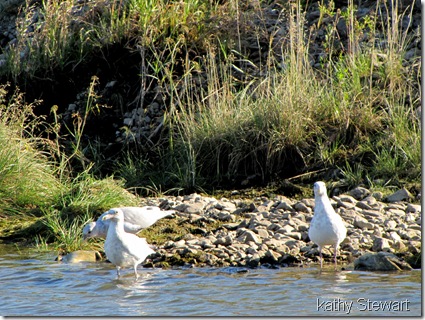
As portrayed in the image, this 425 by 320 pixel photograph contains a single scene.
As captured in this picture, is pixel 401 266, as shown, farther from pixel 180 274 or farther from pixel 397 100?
pixel 397 100

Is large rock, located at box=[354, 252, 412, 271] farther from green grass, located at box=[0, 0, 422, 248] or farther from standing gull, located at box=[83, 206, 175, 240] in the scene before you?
green grass, located at box=[0, 0, 422, 248]

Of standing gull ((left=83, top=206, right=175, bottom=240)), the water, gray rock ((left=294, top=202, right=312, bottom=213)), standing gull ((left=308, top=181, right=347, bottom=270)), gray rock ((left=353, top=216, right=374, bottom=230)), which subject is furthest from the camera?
gray rock ((left=294, top=202, right=312, bottom=213))

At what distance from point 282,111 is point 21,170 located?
3.11m

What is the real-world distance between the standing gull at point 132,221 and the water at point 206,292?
17.6 inches

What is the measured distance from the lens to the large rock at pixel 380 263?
648cm

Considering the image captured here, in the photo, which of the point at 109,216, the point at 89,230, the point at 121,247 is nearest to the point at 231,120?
the point at 89,230

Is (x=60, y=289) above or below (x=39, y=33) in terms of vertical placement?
below

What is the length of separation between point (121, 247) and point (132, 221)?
107cm

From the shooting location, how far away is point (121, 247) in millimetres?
6395

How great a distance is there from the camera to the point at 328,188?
8844 mm

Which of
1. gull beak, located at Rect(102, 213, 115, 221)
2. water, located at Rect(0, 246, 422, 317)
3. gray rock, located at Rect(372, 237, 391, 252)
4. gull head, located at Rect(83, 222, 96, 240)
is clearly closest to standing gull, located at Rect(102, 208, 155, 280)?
gull beak, located at Rect(102, 213, 115, 221)

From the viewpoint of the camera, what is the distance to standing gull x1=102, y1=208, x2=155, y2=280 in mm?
6418

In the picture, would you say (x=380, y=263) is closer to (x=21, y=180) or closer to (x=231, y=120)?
(x=231, y=120)

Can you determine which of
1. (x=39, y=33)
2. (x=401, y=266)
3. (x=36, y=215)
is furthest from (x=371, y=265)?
(x=39, y=33)
